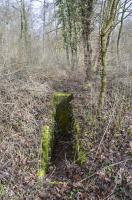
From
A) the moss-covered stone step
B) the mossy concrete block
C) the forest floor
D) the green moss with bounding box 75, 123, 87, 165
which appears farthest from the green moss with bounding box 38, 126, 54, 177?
the mossy concrete block

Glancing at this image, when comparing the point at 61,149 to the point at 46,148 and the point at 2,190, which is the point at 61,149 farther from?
the point at 2,190

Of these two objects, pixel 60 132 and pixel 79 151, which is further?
pixel 60 132

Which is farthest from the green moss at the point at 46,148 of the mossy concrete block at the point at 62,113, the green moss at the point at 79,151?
the mossy concrete block at the point at 62,113

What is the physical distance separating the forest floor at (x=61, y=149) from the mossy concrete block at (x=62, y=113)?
26 cm

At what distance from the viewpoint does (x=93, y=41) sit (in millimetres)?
13125

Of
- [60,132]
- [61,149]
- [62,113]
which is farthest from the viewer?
[62,113]

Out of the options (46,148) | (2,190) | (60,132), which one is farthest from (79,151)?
(2,190)

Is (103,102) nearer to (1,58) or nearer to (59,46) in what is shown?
(1,58)

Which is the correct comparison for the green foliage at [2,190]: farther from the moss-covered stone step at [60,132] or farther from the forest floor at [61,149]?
the moss-covered stone step at [60,132]

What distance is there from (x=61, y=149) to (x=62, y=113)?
5.89 feet

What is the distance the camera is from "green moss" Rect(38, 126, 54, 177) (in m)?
6.85

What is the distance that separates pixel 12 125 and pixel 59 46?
37.9 feet

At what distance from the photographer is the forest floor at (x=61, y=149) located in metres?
5.93

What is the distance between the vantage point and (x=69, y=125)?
30.2 ft
